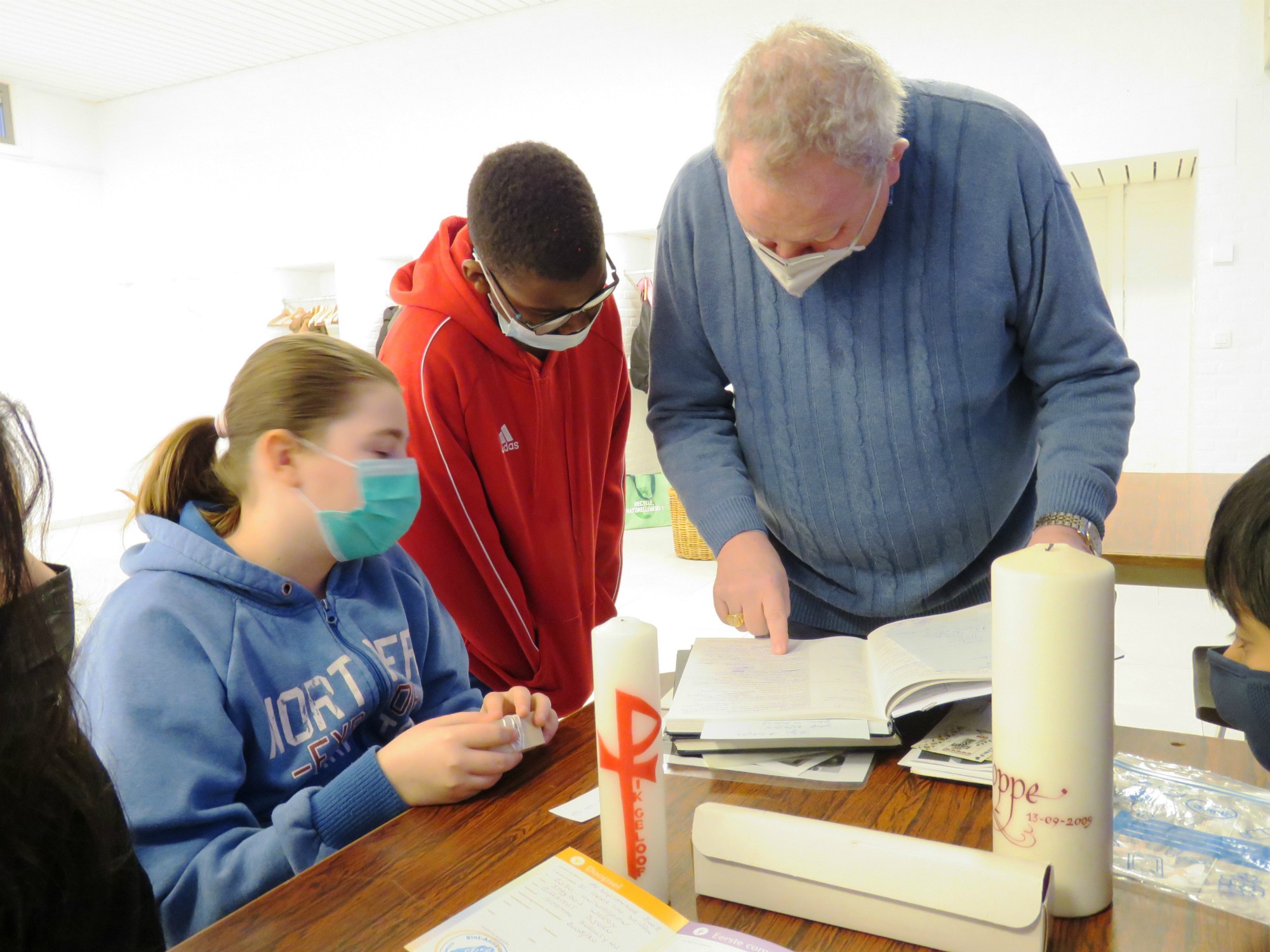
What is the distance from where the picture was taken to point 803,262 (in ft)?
4.02

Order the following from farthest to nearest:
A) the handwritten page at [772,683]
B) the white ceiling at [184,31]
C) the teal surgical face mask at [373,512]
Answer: the white ceiling at [184,31] → the teal surgical face mask at [373,512] → the handwritten page at [772,683]

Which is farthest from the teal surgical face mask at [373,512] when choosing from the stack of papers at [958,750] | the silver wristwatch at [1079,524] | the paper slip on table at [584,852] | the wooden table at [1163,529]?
the wooden table at [1163,529]

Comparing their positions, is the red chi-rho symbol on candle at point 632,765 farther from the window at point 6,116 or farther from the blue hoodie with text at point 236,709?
the window at point 6,116

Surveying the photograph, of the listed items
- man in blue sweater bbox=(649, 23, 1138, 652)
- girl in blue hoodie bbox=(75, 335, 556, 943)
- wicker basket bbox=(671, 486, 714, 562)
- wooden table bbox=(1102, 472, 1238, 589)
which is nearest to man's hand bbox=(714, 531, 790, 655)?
man in blue sweater bbox=(649, 23, 1138, 652)

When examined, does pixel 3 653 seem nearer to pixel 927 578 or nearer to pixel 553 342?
pixel 553 342

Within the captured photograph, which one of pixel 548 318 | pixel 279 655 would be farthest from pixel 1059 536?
pixel 279 655

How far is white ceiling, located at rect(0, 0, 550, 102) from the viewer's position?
5934mm

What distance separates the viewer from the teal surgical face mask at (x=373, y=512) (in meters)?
1.20

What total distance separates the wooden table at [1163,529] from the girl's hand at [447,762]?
1279 mm

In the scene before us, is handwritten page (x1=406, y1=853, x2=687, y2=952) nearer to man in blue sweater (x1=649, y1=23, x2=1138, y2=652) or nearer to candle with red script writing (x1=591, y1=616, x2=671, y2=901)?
candle with red script writing (x1=591, y1=616, x2=671, y2=901)

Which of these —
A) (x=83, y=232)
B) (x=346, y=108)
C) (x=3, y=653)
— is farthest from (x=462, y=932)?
(x=83, y=232)

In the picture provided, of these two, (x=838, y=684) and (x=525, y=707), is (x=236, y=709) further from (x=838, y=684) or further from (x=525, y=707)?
(x=838, y=684)

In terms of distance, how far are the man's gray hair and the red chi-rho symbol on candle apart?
674 mm

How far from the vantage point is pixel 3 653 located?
1.99 feet
